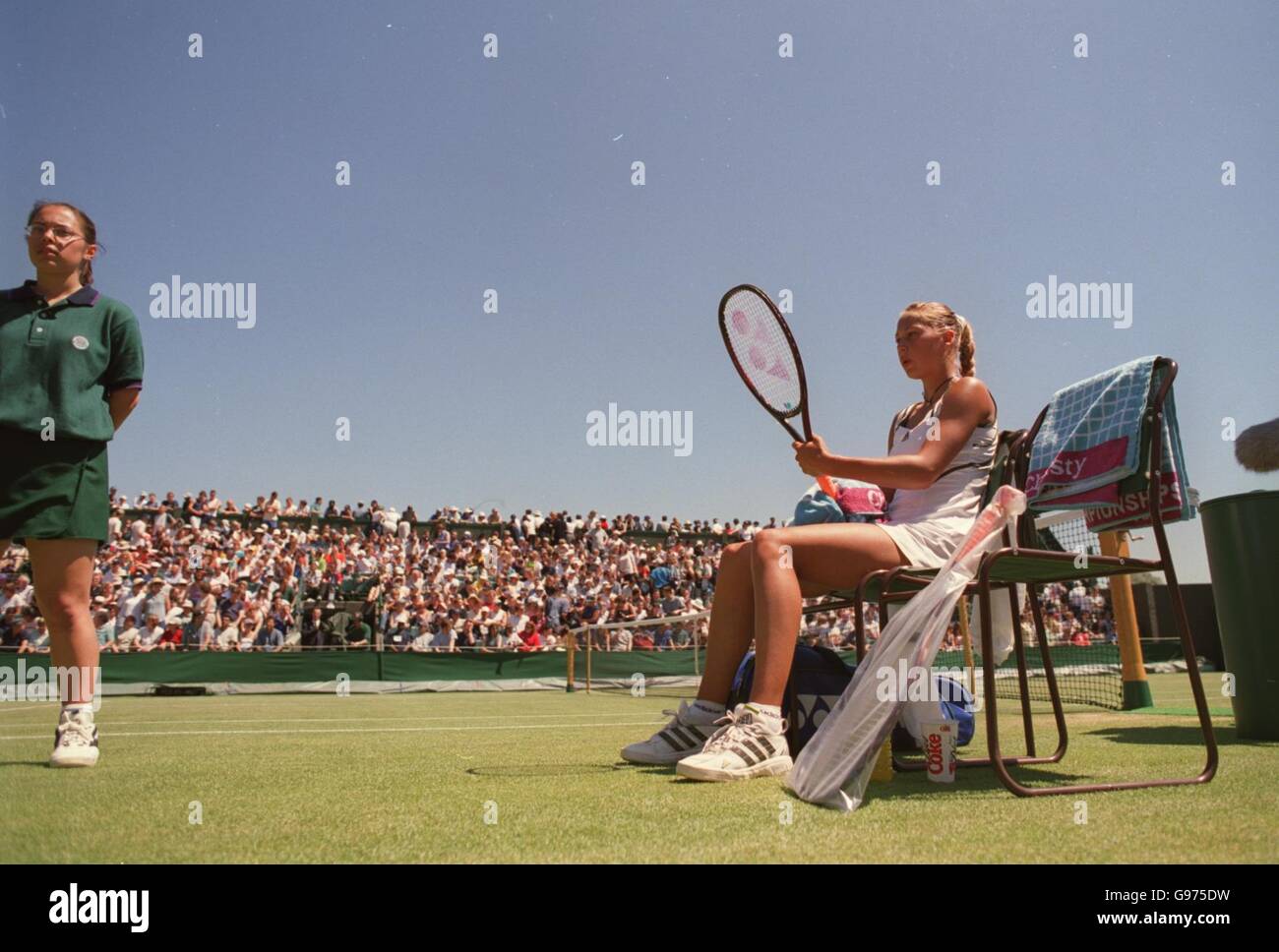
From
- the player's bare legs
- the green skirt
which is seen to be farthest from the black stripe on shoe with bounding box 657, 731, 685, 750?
the green skirt

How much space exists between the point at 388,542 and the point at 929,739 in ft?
64.9

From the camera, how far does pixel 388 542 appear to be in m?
21.8

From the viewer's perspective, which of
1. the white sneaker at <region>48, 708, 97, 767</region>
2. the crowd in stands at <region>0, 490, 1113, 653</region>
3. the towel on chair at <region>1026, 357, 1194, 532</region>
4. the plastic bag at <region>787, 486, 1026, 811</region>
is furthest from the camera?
the crowd in stands at <region>0, 490, 1113, 653</region>

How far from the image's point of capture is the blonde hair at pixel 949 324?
358 cm

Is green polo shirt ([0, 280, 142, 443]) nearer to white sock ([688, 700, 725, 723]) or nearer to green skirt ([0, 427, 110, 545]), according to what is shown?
green skirt ([0, 427, 110, 545])

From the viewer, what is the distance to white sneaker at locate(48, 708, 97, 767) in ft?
12.1

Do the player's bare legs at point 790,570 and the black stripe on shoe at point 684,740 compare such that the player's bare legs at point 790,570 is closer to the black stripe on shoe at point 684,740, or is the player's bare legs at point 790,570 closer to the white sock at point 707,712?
the white sock at point 707,712

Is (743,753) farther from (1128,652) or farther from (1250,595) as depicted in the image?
(1128,652)

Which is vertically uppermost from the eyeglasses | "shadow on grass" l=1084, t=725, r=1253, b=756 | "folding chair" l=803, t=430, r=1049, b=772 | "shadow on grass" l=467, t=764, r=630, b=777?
Answer: the eyeglasses

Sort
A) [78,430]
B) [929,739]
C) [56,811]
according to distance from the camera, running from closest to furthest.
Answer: [56,811] → [929,739] → [78,430]

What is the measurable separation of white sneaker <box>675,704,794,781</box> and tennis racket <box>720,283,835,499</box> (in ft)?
3.31

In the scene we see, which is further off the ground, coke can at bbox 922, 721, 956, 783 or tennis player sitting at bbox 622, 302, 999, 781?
tennis player sitting at bbox 622, 302, 999, 781
